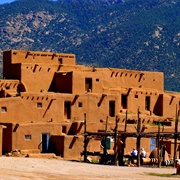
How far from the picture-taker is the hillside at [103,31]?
375 feet

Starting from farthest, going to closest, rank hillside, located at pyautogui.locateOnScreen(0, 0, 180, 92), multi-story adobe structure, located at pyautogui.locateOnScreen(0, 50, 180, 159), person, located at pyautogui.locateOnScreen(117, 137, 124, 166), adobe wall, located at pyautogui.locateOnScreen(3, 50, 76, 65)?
1. hillside, located at pyautogui.locateOnScreen(0, 0, 180, 92)
2. adobe wall, located at pyautogui.locateOnScreen(3, 50, 76, 65)
3. multi-story adobe structure, located at pyautogui.locateOnScreen(0, 50, 180, 159)
4. person, located at pyautogui.locateOnScreen(117, 137, 124, 166)

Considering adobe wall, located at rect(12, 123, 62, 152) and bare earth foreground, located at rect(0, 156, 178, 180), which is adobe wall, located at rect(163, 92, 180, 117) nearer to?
adobe wall, located at rect(12, 123, 62, 152)

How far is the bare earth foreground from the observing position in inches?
1204

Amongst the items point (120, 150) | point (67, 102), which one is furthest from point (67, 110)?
point (120, 150)

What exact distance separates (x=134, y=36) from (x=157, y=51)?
27.2 feet

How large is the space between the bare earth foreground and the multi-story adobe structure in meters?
4.14

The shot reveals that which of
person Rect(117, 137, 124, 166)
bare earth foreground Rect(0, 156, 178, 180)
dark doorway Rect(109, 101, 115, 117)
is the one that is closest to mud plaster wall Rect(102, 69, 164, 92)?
dark doorway Rect(109, 101, 115, 117)

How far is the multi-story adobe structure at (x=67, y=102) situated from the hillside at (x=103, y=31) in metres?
49.0

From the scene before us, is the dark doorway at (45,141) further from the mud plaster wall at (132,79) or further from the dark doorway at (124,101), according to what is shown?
the mud plaster wall at (132,79)

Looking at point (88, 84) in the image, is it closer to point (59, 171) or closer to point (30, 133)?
point (30, 133)

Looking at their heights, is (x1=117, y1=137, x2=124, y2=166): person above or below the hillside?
below

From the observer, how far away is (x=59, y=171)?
33.6 metres

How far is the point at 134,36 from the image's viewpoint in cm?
12194

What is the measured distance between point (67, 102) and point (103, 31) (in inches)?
3481
